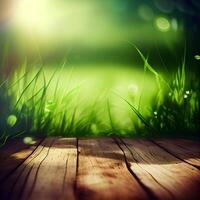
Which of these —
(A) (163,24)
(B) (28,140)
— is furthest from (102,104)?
(A) (163,24)

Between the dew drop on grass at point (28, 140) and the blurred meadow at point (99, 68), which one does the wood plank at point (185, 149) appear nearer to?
the blurred meadow at point (99, 68)

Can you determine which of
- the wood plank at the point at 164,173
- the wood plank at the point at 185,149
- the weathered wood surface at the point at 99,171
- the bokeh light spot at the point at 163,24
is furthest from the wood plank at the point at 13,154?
the bokeh light spot at the point at 163,24

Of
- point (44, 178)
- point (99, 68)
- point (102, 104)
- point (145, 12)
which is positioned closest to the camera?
point (44, 178)

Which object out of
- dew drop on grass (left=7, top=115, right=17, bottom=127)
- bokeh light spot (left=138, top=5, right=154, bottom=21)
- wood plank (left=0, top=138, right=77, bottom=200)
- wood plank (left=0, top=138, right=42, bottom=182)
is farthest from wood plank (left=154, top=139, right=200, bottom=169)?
bokeh light spot (left=138, top=5, right=154, bottom=21)

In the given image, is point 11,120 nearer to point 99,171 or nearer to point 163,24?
point 99,171

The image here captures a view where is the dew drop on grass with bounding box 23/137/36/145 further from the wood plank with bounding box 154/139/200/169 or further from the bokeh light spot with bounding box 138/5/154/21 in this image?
the bokeh light spot with bounding box 138/5/154/21

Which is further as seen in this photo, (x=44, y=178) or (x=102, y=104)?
(x=102, y=104)

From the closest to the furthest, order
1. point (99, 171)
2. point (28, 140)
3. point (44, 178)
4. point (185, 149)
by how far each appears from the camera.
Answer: point (44, 178) → point (99, 171) → point (185, 149) → point (28, 140)
